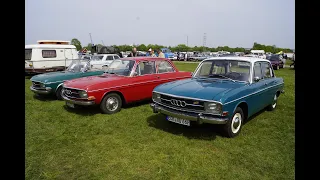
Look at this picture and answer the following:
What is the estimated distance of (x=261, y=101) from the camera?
5.79 m

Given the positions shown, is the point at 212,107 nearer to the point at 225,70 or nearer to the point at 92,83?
the point at 225,70

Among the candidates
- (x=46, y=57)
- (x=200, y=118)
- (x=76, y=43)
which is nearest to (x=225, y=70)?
(x=200, y=118)

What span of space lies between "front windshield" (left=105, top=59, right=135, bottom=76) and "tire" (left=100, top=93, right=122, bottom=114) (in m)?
0.87

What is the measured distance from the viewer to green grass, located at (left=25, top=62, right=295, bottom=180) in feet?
11.8

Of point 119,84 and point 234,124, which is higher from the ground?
point 119,84

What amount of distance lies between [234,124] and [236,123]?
79 mm

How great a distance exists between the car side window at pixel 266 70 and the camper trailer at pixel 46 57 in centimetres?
1326

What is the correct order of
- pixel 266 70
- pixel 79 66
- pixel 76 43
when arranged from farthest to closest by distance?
pixel 76 43 → pixel 79 66 → pixel 266 70

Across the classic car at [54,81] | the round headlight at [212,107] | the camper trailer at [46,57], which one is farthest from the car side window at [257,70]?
the camper trailer at [46,57]

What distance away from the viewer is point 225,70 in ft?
19.1

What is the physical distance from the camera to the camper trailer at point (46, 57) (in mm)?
14570

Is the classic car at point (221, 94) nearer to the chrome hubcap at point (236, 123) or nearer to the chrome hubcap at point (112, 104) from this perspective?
the chrome hubcap at point (236, 123)

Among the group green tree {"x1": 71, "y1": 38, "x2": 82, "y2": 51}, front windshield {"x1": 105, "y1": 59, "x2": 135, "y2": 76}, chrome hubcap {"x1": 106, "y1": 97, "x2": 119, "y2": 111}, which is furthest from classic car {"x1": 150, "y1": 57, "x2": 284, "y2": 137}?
green tree {"x1": 71, "y1": 38, "x2": 82, "y2": 51}

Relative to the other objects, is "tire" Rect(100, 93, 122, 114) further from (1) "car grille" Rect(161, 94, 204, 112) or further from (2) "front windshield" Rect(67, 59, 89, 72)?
(2) "front windshield" Rect(67, 59, 89, 72)
